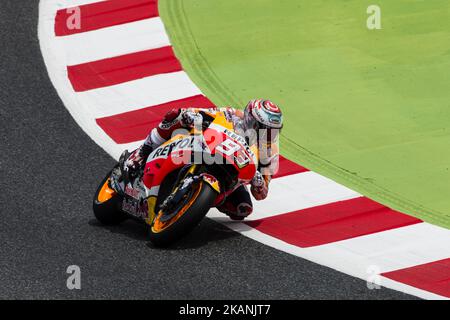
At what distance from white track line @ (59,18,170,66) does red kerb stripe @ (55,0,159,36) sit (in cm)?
16

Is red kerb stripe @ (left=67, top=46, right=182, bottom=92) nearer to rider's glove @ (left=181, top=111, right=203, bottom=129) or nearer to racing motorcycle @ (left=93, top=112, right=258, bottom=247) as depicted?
racing motorcycle @ (left=93, top=112, right=258, bottom=247)

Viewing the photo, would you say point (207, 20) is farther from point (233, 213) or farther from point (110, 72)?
point (233, 213)

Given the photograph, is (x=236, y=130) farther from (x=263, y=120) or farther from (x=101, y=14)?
(x=101, y=14)

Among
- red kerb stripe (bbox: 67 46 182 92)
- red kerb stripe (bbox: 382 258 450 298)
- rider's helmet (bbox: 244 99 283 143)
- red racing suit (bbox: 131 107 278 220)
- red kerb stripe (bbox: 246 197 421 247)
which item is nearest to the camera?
red kerb stripe (bbox: 382 258 450 298)

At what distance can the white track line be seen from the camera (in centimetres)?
1458

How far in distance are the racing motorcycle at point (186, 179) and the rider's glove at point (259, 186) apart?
0.60 ft

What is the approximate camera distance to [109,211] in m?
10.7

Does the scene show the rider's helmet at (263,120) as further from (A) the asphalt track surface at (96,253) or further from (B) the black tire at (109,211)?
(B) the black tire at (109,211)

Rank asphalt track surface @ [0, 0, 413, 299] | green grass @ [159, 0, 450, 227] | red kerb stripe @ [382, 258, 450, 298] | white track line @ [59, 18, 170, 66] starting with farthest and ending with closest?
1. white track line @ [59, 18, 170, 66]
2. green grass @ [159, 0, 450, 227]
3. red kerb stripe @ [382, 258, 450, 298]
4. asphalt track surface @ [0, 0, 413, 299]

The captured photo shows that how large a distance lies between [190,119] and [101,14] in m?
5.88

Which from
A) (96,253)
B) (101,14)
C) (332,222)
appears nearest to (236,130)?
(332,222)

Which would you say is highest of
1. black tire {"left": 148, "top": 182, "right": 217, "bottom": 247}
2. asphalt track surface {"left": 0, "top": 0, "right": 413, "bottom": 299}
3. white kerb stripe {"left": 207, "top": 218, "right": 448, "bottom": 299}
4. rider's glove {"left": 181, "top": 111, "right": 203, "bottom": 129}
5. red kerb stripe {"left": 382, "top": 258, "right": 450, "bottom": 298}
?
rider's glove {"left": 181, "top": 111, "right": 203, "bottom": 129}

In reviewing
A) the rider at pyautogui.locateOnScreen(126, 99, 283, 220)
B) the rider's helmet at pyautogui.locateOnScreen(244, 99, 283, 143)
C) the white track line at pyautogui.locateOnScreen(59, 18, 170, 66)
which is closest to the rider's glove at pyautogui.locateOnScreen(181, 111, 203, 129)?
the rider at pyautogui.locateOnScreen(126, 99, 283, 220)

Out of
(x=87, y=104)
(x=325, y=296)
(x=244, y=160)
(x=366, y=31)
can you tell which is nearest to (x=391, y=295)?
(x=325, y=296)
